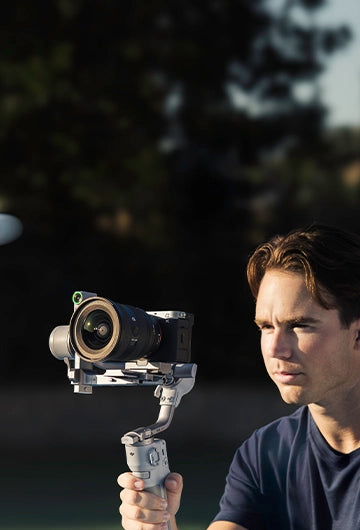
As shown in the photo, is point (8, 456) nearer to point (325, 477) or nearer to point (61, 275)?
point (61, 275)

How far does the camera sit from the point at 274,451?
388 centimetres

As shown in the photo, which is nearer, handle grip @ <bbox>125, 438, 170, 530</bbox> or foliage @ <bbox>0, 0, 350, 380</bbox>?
handle grip @ <bbox>125, 438, 170, 530</bbox>

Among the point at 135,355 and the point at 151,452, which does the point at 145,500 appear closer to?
the point at 151,452

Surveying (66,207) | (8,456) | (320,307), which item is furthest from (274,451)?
(66,207)

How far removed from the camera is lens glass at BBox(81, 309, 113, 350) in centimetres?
379

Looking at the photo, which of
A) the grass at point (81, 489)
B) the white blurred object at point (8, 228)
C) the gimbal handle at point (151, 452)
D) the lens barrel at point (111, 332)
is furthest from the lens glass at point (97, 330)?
the grass at point (81, 489)

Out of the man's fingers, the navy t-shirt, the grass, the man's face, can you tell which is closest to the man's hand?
the man's fingers

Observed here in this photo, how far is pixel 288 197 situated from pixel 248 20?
8.54ft

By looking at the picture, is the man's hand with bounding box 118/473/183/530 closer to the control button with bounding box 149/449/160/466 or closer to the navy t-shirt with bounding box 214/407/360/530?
the control button with bounding box 149/449/160/466

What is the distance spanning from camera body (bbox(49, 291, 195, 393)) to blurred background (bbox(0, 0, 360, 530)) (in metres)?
10.7

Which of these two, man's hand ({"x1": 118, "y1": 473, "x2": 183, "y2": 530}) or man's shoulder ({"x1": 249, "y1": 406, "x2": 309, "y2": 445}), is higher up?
man's shoulder ({"x1": 249, "y1": 406, "x2": 309, "y2": 445})

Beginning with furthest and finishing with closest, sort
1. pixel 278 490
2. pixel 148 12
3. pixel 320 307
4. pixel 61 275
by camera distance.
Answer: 1. pixel 148 12
2. pixel 61 275
3. pixel 278 490
4. pixel 320 307

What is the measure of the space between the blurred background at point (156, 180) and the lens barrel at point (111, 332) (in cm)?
1082

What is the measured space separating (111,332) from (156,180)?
12.6 meters
